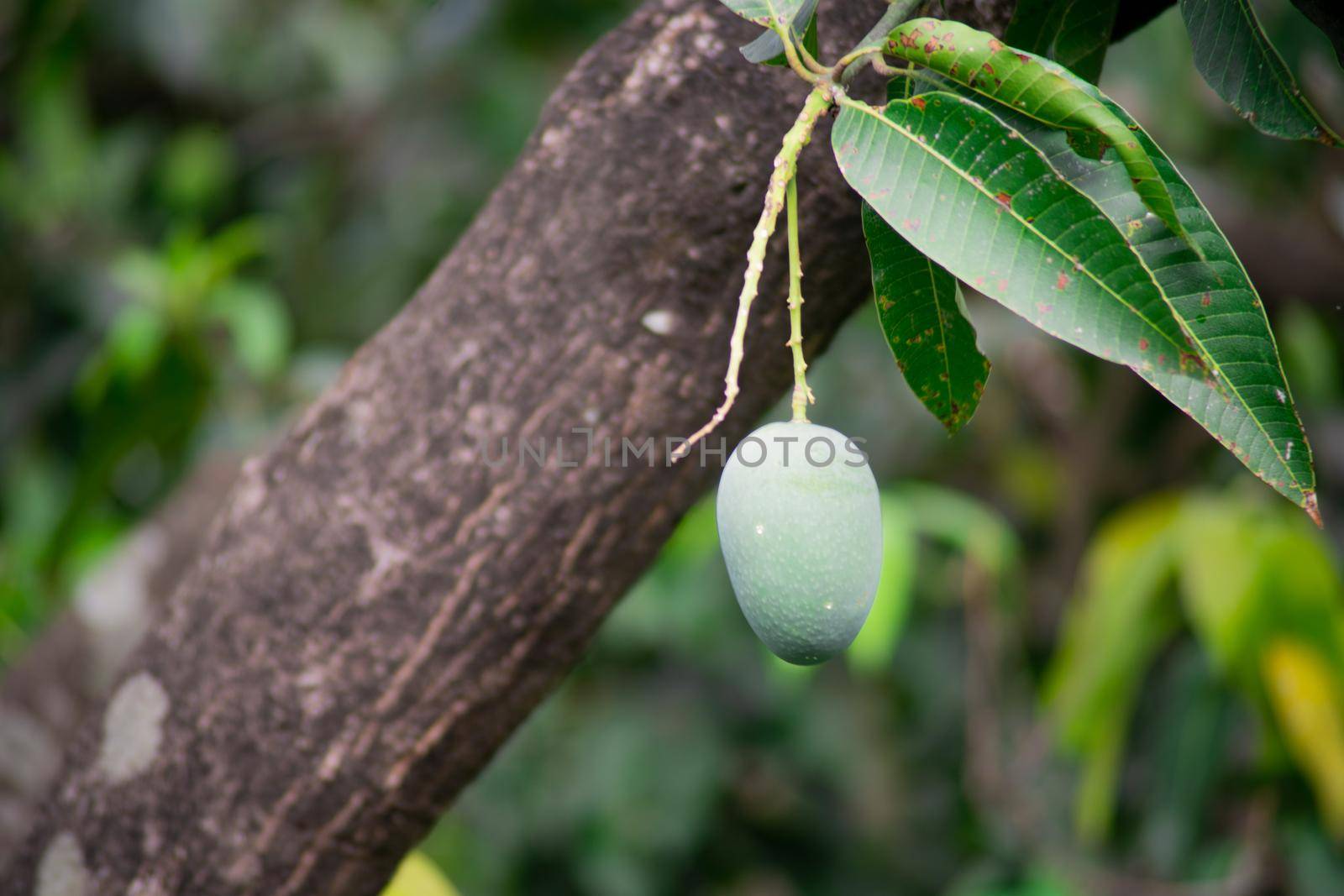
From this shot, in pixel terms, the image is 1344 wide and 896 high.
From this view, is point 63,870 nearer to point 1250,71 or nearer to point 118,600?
point 118,600

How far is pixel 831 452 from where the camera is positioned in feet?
1.62

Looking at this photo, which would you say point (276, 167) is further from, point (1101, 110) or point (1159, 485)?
point (1101, 110)

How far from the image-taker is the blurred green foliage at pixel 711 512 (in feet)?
5.59

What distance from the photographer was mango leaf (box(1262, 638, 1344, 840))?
150 centimetres

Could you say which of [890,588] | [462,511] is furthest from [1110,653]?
[462,511]

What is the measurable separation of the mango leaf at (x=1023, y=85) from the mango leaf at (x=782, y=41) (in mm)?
44

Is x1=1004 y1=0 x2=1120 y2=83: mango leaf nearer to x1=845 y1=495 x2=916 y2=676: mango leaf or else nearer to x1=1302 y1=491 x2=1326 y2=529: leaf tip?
x1=1302 y1=491 x2=1326 y2=529: leaf tip

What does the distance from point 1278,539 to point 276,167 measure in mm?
3025

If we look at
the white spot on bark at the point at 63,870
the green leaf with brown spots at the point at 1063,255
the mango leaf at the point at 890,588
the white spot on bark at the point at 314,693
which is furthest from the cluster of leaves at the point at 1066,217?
the mango leaf at the point at 890,588

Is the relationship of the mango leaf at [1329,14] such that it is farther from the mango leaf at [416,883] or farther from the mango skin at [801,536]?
the mango leaf at [416,883]

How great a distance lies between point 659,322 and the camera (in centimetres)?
75

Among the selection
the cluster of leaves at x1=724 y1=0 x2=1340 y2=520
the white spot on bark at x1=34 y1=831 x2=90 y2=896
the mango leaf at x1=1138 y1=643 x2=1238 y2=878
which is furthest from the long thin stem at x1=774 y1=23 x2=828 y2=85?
the mango leaf at x1=1138 y1=643 x2=1238 y2=878

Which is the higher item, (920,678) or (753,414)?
(753,414)

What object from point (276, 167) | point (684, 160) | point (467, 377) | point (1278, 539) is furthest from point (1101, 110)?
point (276, 167)
